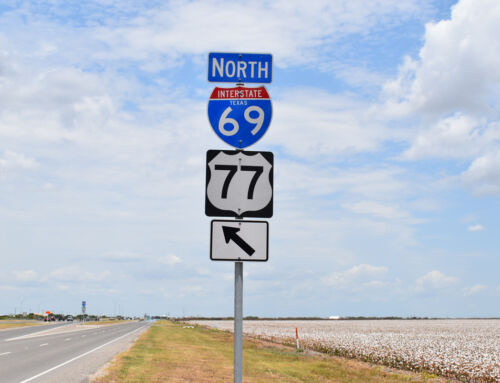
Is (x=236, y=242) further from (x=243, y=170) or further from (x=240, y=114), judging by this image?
(x=240, y=114)

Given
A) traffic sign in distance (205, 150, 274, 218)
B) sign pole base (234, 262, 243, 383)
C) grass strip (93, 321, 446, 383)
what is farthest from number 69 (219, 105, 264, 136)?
grass strip (93, 321, 446, 383)

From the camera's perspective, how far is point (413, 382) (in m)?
18.2

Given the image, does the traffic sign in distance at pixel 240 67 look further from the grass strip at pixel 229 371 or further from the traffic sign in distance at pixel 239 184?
the grass strip at pixel 229 371

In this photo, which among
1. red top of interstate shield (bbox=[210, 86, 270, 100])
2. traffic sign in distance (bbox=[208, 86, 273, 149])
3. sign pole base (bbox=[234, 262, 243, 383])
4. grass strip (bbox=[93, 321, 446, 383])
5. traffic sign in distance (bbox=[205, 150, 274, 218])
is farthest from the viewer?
grass strip (bbox=[93, 321, 446, 383])

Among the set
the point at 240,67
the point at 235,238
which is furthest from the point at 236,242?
the point at 240,67

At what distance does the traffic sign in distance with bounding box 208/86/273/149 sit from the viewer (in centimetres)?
595

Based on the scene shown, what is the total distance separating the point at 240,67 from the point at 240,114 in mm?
556

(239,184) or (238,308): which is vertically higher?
(239,184)

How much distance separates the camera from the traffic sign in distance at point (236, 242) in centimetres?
542

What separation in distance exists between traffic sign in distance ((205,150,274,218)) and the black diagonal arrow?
0.55ft

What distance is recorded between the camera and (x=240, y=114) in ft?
19.8

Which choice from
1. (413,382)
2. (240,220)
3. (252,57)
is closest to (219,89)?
(252,57)

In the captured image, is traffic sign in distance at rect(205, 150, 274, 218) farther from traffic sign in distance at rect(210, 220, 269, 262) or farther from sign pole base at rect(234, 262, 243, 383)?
sign pole base at rect(234, 262, 243, 383)

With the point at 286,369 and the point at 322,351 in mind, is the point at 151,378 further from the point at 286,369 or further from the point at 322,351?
the point at 322,351
